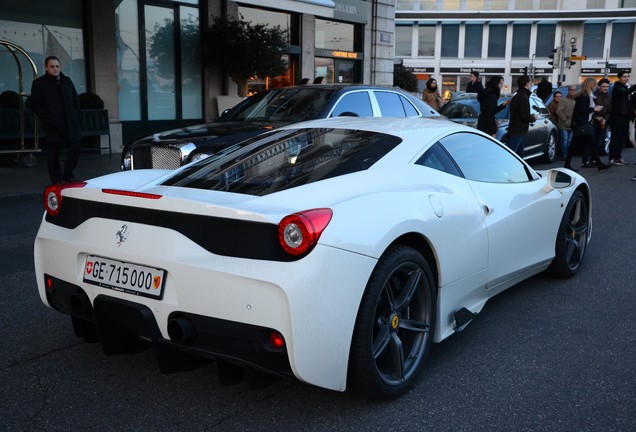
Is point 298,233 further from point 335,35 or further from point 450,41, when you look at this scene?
point 450,41

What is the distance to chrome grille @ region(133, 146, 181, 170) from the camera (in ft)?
24.8

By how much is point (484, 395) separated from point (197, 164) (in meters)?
2.13

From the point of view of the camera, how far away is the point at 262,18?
754 inches

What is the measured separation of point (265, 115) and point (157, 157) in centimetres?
171

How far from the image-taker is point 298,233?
267 cm

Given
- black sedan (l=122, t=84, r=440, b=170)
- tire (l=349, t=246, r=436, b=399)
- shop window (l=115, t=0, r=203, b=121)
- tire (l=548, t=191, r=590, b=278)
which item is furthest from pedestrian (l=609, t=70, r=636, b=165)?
tire (l=349, t=246, r=436, b=399)

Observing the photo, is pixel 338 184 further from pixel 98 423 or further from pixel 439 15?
pixel 439 15

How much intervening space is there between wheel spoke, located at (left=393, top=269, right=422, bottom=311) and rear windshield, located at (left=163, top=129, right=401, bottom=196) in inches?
24.5

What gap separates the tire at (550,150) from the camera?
14291 mm

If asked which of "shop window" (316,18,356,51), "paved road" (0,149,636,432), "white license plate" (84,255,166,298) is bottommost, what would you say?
"paved road" (0,149,636,432)

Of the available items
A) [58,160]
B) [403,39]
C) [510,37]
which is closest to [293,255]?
[58,160]

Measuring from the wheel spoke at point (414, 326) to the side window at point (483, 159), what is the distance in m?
1.09

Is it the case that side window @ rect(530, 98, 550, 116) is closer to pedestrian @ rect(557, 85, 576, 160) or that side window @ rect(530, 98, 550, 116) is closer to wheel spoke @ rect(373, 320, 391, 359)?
pedestrian @ rect(557, 85, 576, 160)

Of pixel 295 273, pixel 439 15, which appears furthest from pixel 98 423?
pixel 439 15
